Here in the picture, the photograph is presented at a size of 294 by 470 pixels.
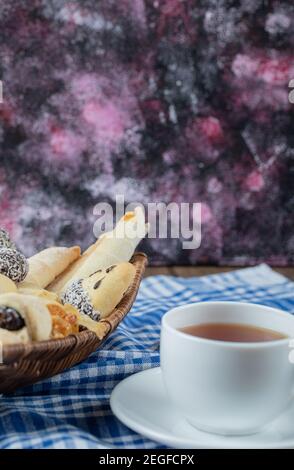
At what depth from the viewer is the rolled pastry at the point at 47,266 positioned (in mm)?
982

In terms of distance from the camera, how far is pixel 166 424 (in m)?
0.71

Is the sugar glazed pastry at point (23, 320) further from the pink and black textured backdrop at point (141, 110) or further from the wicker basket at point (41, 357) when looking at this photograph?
the pink and black textured backdrop at point (141, 110)

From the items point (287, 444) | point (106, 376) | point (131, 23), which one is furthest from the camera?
point (131, 23)

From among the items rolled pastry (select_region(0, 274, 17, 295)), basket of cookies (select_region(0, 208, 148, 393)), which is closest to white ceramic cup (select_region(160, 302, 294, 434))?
basket of cookies (select_region(0, 208, 148, 393))

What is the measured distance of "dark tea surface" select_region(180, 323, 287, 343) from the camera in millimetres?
751

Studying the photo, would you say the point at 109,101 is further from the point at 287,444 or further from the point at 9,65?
the point at 287,444

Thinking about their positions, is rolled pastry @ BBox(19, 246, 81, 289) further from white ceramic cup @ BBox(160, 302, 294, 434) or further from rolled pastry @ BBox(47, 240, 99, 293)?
white ceramic cup @ BBox(160, 302, 294, 434)

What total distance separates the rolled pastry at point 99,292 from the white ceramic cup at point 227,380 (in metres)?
0.18

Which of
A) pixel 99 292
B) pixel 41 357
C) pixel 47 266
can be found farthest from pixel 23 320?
pixel 47 266

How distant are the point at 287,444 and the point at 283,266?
5.07 ft

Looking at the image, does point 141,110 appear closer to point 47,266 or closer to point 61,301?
point 47,266

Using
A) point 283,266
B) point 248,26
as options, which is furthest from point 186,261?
point 248,26

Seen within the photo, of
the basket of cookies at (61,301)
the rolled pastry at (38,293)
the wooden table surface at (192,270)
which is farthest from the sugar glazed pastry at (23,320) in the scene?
the wooden table surface at (192,270)

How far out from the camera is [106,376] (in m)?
0.89
